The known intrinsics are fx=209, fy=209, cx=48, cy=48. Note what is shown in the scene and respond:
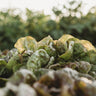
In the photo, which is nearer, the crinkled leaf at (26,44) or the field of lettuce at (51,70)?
the field of lettuce at (51,70)

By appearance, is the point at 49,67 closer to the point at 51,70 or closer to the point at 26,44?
the point at 51,70

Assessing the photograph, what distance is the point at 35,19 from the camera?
775 cm

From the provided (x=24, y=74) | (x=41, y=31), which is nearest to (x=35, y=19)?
(x=41, y=31)

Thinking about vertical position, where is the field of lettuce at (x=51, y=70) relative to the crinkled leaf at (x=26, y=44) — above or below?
below

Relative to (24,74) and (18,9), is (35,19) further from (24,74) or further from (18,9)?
(24,74)

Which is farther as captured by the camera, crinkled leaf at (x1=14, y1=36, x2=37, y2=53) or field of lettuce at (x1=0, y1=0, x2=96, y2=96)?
crinkled leaf at (x1=14, y1=36, x2=37, y2=53)

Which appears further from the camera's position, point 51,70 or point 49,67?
point 49,67

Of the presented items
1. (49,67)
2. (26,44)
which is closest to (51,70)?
(49,67)

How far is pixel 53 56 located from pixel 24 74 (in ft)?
1.94

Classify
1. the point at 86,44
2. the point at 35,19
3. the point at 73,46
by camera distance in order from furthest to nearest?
1. the point at 35,19
2. the point at 86,44
3. the point at 73,46

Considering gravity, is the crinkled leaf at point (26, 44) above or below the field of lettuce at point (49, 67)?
above

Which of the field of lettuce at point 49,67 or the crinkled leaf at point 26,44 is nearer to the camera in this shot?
the field of lettuce at point 49,67

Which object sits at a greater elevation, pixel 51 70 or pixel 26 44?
pixel 26 44

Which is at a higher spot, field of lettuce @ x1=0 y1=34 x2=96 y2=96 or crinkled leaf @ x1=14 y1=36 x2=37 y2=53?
crinkled leaf @ x1=14 y1=36 x2=37 y2=53
